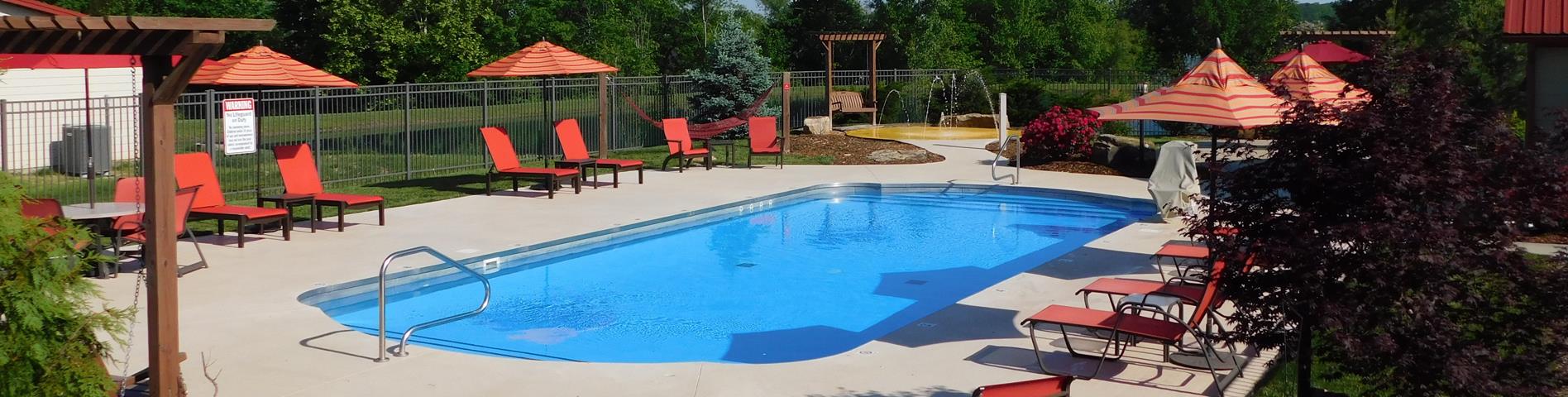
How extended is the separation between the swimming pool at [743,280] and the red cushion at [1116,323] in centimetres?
235

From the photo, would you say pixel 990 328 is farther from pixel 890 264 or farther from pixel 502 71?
pixel 502 71

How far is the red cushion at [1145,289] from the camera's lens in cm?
805

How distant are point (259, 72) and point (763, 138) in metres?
8.29

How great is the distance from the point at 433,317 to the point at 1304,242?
6.93m

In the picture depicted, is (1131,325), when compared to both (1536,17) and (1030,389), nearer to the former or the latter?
(1030,389)

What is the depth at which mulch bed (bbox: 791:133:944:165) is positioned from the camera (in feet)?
70.9

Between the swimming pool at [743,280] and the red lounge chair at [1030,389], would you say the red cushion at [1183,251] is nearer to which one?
the swimming pool at [743,280]

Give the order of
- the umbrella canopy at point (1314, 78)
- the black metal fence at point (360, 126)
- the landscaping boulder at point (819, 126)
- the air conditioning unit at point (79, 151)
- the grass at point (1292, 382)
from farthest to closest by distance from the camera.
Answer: the landscaping boulder at point (819, 126), the air conditioning unit at point (79, 151), the black metal fence at point (360, 126), the umbrella canopy at point (1314, 78), the grass at point (1292, 382)

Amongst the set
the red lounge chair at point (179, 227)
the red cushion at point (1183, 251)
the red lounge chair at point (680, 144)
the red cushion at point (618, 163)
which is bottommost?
the red cushion at point (1183, 251)

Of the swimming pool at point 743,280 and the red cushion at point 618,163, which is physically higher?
the red cushion at point 618,163

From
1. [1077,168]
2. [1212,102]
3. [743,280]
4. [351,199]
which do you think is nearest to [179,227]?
[351,199]

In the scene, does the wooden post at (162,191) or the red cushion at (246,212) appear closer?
the wooden post at (162,191)

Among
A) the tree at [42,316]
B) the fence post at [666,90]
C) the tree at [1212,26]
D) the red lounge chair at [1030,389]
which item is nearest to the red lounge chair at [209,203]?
the tree at [42,316]

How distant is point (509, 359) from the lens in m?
7.74
